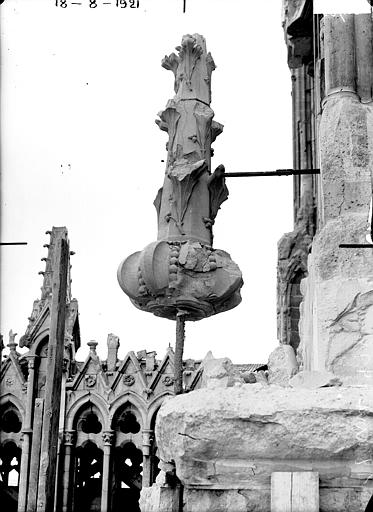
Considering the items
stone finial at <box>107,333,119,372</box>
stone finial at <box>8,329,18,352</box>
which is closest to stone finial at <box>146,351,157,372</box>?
stone finial at <box>107,333,119,372</box>

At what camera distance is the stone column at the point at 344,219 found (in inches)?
255

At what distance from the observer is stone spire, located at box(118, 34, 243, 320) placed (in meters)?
6.84

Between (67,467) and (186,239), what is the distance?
30586 mm

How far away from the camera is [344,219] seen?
683 cm

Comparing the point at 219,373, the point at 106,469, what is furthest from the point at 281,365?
the point at 106,469

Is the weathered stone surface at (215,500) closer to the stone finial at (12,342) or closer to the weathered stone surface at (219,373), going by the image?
the weathered stone surface at (219,373)

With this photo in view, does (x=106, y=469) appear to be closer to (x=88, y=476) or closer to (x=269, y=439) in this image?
(x=88, y=476)

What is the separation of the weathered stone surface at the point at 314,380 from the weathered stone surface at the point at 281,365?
2.85ft

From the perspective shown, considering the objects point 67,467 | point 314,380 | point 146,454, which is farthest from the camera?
point 67,467

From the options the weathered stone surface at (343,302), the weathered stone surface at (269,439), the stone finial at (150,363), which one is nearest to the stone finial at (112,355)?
the stone finial at (150,363)

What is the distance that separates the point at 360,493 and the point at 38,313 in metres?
32.8

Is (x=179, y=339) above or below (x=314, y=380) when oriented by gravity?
above

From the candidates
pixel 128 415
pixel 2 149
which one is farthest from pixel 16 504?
pixel 2 149

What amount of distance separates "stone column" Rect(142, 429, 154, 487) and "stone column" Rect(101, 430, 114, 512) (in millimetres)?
1233
